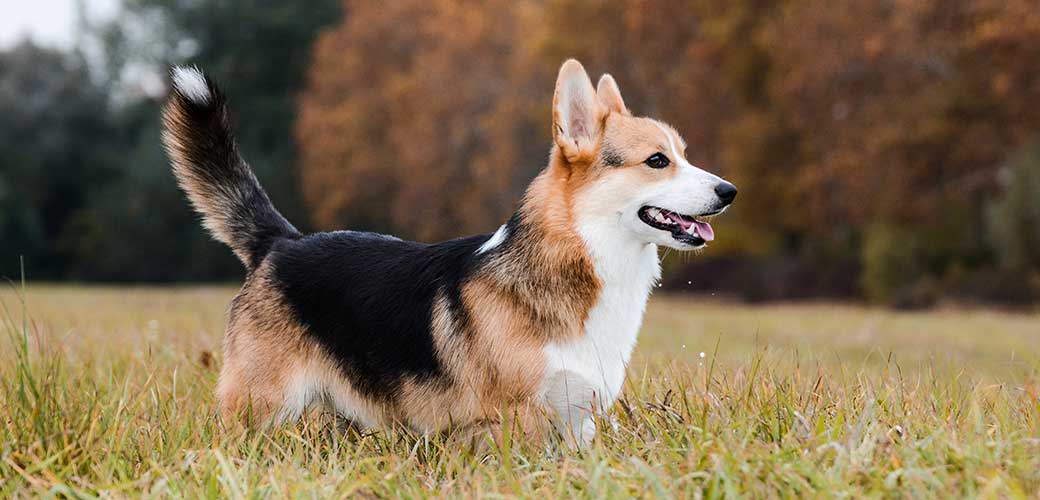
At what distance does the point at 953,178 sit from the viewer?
20.8 meters

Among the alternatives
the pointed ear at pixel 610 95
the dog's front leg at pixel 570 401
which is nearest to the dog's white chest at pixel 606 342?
the dog's front leg at pixel 570 401

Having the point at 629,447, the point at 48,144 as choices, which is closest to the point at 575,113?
the point at 629,447

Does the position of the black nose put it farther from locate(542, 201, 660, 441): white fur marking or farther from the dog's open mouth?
locate(542, 201, 660, 441): white fur marking

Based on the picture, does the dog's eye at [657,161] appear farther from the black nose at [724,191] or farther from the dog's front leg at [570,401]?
the dog's front leg at [570,401]

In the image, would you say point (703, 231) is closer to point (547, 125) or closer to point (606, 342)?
point (606, 342)

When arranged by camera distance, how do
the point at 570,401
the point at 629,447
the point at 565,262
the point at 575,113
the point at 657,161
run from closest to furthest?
the point at 629,447, the point at 570,401, the point at 565,262, the point at 657,161, the point at 575,113

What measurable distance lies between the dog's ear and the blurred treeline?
11.3m

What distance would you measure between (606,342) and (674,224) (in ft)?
1.77

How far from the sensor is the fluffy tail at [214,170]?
15.5 feet

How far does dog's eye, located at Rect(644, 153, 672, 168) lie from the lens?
13.4 ft

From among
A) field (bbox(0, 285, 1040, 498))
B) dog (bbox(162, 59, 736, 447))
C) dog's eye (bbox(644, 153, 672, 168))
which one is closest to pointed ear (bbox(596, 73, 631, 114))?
dog (bbox(162, 59, 736, 447))

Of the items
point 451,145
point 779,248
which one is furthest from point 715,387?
point 451,145

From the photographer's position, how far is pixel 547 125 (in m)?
24.2

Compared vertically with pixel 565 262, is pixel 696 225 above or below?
above
